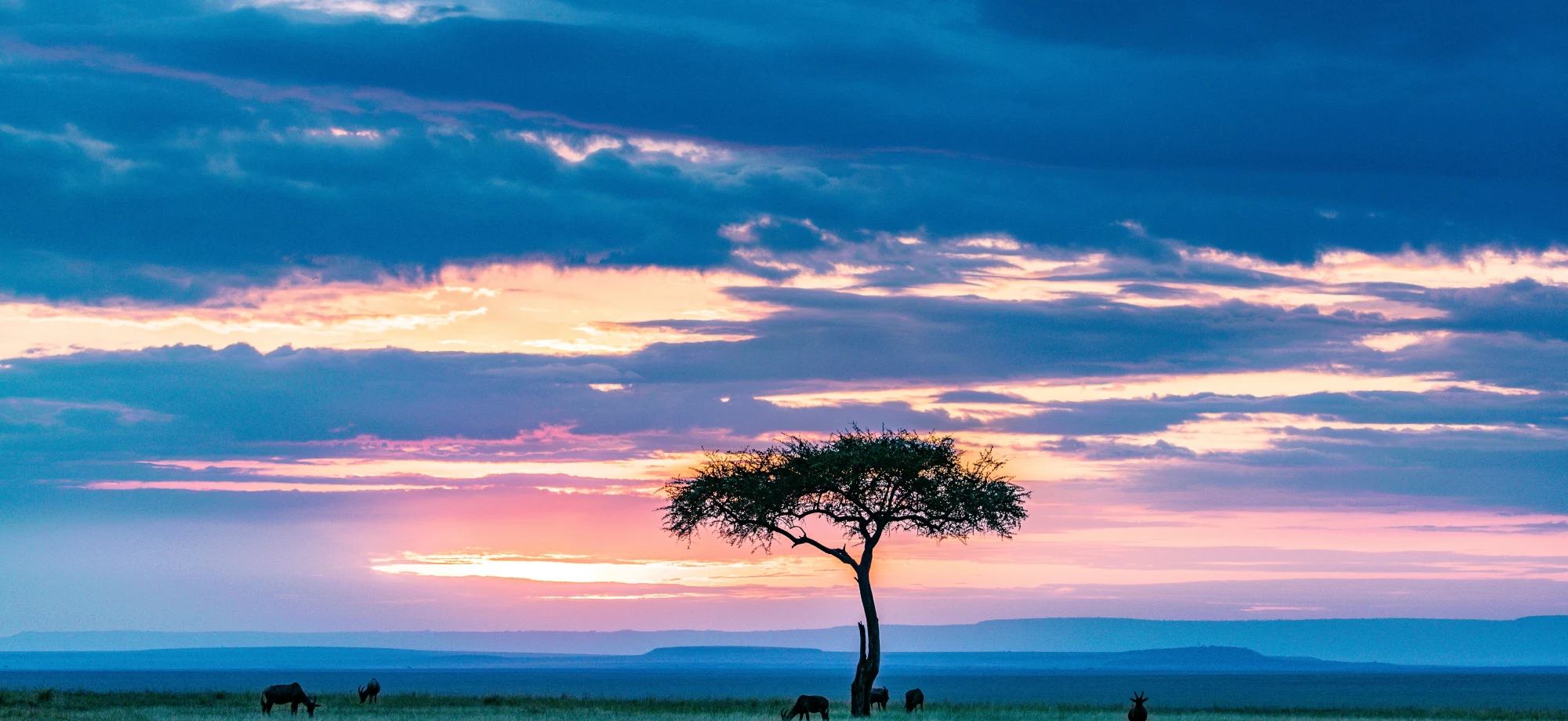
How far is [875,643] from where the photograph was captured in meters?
54.9

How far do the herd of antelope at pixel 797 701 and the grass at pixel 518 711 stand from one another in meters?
0.54

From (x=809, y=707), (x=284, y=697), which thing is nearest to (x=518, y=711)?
(x=284, y=697)

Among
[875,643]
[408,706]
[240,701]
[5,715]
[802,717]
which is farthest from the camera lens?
[240,701]

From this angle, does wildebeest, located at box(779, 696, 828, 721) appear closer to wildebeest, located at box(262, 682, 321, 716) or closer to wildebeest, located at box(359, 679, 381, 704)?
wildebeest, located at box(262, 682, 321, 716)

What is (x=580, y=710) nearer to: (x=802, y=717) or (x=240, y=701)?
(x=802, y=717)

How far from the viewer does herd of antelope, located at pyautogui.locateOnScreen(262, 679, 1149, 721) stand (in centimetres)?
4679

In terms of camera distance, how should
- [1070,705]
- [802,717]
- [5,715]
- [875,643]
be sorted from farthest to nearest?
1. [1070,705]
2. [875,643]
3. [802,717]
4. [5,715]

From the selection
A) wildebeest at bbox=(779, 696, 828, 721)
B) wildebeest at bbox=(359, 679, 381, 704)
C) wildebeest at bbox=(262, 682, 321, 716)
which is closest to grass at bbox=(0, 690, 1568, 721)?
wildebeest at bbox=(359, 679, 381, 704)

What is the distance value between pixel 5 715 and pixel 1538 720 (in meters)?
54.8

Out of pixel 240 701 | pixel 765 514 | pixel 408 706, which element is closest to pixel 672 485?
pixel 765 514

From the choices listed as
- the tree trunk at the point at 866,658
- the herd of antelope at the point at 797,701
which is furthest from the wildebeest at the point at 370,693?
the tree trunk at the point at 866,658

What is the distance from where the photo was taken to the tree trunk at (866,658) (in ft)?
174

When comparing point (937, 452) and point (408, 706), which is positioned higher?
point (937, 452)

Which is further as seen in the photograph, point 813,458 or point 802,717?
point 813,458
